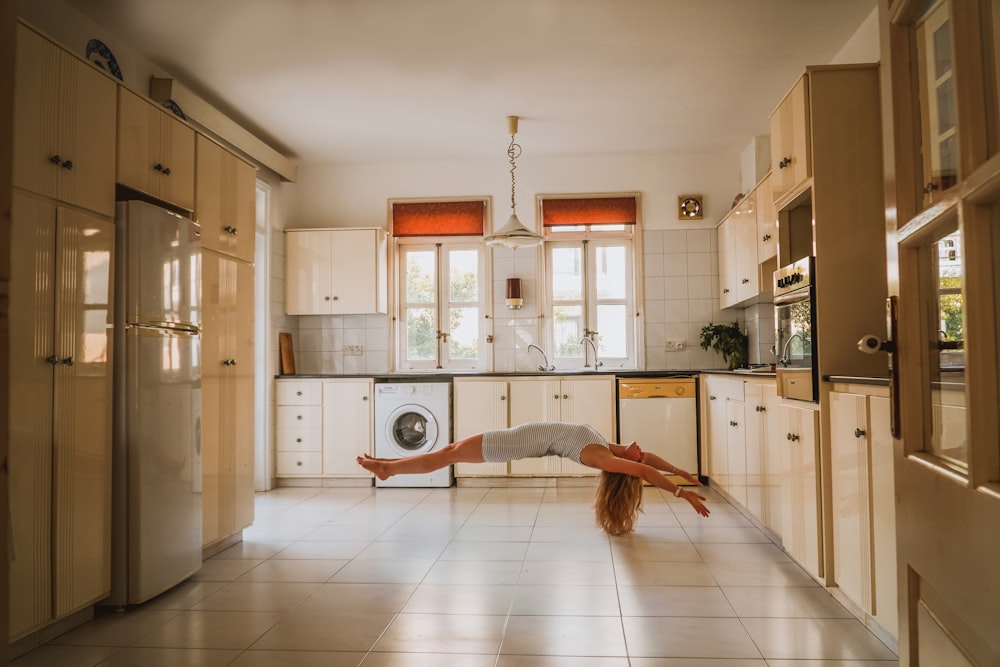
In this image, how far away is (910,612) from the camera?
0.94 meters

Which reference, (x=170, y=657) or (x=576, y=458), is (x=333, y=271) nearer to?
(x=576, y=458)

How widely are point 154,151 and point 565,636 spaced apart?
8.67 feet

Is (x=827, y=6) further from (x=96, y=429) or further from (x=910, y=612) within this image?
(x=96, y=429)

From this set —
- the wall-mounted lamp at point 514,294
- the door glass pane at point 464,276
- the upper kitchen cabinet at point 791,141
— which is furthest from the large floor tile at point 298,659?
the door glass pane at point 464,276

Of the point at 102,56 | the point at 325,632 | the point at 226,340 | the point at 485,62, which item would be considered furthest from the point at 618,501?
the point at 102,56

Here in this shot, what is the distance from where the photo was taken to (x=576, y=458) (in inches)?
164

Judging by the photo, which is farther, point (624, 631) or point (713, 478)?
point (713, 478)

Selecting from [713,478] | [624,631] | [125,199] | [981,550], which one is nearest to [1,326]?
[981,550]

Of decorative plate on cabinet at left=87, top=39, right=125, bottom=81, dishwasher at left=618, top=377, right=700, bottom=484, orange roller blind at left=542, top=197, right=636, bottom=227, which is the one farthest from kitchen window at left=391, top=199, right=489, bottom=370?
decorative plate on cabinet at left=87, top=39, right=125, bottom=81

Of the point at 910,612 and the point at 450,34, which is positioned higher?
the point at 450,34

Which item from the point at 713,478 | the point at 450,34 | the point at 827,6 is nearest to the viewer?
the point at 827,6

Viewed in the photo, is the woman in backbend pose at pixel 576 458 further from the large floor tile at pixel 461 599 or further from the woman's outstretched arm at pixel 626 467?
the large floor tile at pixel 461 599

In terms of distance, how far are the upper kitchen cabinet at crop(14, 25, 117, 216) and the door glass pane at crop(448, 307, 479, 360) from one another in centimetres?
382

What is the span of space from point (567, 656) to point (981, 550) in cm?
188
